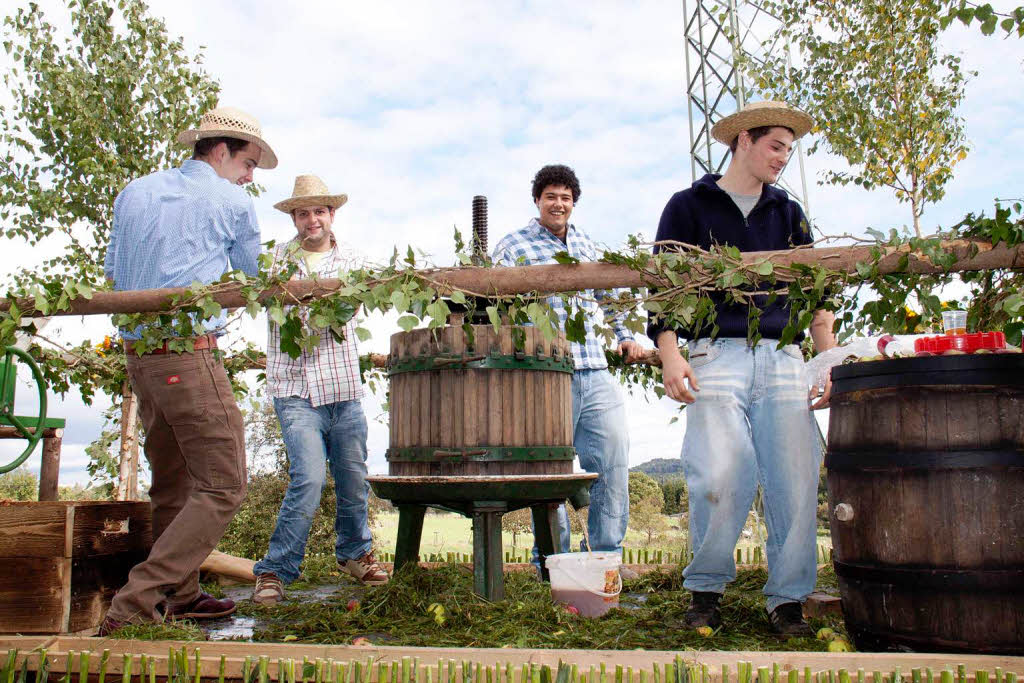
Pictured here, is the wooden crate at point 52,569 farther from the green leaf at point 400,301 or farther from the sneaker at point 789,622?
the sneaker at point 789,622

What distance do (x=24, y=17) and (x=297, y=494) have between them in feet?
21.1

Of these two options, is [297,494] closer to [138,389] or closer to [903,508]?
[138,389]

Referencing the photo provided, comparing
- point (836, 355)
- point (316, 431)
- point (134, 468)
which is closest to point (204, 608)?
point (316, 431)

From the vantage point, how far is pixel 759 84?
424 inches

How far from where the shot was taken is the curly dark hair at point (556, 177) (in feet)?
15.6

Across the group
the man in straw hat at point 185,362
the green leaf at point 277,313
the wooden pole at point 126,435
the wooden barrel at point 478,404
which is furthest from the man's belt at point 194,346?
the wooden pole at point 126,435

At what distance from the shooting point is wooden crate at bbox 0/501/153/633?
3.22 metres

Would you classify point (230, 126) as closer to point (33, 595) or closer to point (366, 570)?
point (33, 595)

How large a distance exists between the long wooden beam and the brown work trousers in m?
0.54

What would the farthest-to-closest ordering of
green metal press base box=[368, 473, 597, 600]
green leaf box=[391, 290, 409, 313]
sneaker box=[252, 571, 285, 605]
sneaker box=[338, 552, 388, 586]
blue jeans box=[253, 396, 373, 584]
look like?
sneaker box=[338, 552, 388, 586]
blue jeans box=[253, 396, 373, 584]
sneaker box=[252, 571, 285, 605]
green metal press base box=[368, 473, 597, 600]
green leaf box=[391, 290, 409, 313]

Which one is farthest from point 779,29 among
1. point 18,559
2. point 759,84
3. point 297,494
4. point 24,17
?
point 18,559

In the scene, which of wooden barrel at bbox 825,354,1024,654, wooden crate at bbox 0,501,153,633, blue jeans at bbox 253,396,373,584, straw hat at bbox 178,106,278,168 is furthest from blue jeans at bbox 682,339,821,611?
wooden crate at bbox 0,501,153,633

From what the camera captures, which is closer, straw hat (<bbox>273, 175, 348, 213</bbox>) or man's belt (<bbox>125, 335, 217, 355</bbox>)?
man's belt (<bbox>125, 335, 217, 355</bbox>)

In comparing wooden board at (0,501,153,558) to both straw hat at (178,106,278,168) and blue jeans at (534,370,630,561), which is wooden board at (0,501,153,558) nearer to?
straw hat at (178,106,278,168)
